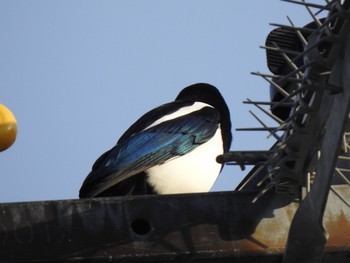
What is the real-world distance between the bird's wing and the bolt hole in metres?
1.49

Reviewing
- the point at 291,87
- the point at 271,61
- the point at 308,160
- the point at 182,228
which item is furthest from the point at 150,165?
the point at 308,160

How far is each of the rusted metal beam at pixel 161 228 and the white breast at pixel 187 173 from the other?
1800mm

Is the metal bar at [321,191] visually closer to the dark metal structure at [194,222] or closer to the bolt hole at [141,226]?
the dark metal structure at [194,222]

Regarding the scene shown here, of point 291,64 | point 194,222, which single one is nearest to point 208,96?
point 194,222

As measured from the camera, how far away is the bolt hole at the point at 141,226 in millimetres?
3887

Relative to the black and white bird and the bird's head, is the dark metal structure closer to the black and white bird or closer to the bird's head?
the black and white bird

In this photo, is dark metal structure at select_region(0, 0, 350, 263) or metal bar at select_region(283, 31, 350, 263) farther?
dark metal structure at select_region(0, 0, 350, 263)

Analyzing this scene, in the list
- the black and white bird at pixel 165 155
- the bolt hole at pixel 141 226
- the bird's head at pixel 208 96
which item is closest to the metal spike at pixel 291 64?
the bolt hole at pixel 141 226

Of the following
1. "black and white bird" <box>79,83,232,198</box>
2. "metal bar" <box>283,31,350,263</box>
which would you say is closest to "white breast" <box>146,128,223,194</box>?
"black and white bird" <box>79,83,232,198</box>

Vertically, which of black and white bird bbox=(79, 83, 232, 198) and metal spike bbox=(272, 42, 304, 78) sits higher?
metal spike bbox=(272, 42, 304, 78)

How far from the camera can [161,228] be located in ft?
12.8

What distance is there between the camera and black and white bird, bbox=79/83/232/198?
18.5 ft

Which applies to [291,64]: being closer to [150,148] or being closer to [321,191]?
[321,191]

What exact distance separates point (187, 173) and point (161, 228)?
1962 mm
